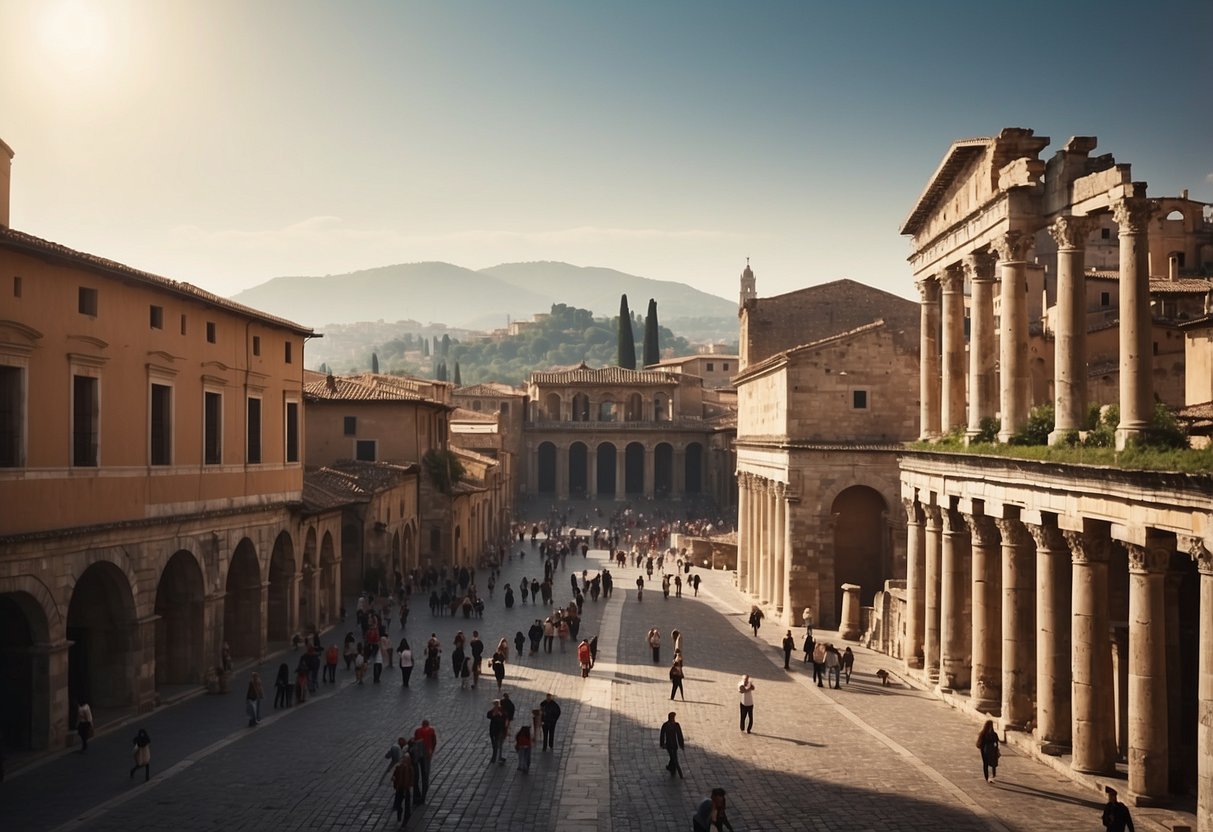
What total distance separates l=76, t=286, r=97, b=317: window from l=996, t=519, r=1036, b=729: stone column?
18.1m

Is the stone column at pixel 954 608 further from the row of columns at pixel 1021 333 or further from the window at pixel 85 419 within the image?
the window at pixel 85 419

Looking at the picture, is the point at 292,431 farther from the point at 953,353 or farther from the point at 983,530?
the point at 983,530

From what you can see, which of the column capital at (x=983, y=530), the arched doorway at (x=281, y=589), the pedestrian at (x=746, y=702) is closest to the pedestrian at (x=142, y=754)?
the pedestrian at (x=746, y=702)

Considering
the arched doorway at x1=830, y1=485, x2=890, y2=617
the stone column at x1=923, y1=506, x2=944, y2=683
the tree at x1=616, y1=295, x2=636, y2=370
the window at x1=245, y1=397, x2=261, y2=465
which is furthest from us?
the tree at x1=616, y1=295, x2=636, y2=370

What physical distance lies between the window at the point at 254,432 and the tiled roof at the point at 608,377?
64609 mm

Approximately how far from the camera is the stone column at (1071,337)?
2095cm

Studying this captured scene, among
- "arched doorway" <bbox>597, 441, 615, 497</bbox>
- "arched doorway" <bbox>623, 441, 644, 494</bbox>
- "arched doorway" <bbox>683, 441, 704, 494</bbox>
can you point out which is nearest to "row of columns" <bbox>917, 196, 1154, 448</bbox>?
"arched doorway" <bbox>683, 441, 704, 494</bbox>

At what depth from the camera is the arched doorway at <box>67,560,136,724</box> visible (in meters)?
24.2

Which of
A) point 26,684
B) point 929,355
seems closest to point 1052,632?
point 929,355

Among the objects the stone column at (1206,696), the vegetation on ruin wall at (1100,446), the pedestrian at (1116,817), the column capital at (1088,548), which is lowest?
the pedestrian at (1116,817)

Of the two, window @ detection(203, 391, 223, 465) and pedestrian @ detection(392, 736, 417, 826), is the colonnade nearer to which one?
window @ detection(203, 391, 223, 465)

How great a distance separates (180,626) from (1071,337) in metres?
20.3

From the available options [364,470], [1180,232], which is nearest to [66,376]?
[364,470]

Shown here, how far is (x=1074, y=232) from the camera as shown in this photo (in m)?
21.4
